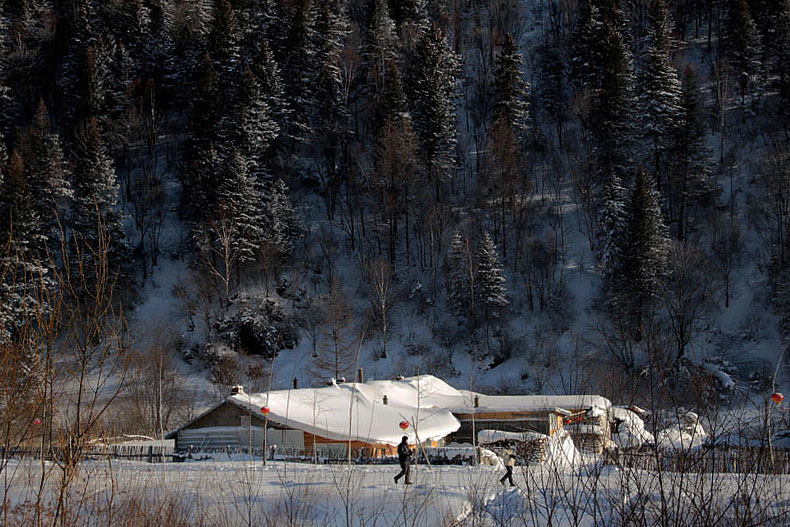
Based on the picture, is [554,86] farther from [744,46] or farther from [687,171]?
[687,171]

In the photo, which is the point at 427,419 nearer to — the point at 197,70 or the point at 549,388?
the point at 549,388

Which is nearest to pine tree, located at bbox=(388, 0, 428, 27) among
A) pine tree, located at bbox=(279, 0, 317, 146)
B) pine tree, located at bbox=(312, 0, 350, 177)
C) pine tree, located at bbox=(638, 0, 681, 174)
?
pine tree, located at bbox=(312, 0, 350, 177)

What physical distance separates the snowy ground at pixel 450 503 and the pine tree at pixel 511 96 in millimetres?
44281

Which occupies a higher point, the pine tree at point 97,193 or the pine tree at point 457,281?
the pine tree at point 97,193

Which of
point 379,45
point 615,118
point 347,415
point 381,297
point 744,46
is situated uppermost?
point 379,45

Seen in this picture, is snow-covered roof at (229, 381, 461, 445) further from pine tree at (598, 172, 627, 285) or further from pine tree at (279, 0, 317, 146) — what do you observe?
pine tree at (279, 0, 317, 146)

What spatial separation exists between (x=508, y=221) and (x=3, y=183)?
33653mm

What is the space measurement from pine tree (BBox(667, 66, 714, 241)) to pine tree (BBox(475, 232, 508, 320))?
13041 millimetres

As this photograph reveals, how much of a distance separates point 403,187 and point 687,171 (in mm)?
20080

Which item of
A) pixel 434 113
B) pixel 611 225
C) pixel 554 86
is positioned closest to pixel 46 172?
pixel 434 113

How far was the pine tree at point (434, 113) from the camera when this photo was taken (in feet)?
177

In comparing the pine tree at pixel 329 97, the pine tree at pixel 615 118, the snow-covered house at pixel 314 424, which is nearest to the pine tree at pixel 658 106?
the pine tree at pixel 615 118

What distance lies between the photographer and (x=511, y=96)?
56.8 meters

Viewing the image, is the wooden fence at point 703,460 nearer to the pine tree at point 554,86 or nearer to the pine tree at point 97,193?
the pine tree at point 97,193
